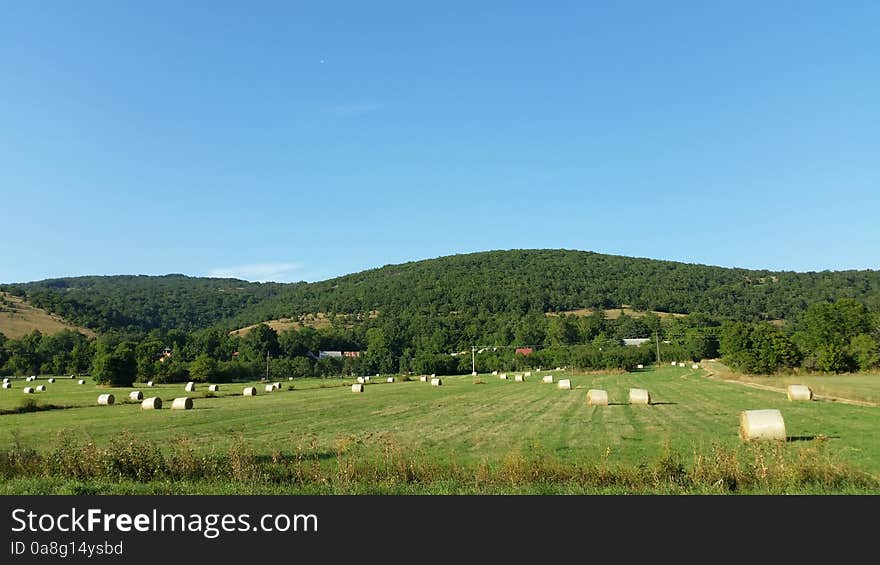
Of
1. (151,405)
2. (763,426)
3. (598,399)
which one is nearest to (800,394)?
(598,399)

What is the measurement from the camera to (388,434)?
2427 centimetres

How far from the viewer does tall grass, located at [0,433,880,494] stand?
10820 mm

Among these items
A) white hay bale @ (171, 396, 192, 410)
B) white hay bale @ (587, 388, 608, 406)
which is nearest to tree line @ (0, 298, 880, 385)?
white hay bale @ (171, 396, 192, 410)

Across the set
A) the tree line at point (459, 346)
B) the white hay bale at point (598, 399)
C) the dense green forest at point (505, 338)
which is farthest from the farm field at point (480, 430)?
the dense green forest at point (505, 338)

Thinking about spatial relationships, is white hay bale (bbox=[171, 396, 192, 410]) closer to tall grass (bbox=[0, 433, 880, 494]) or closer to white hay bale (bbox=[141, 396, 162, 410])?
white hay bale (bbox=[141, 396, 162, 410])

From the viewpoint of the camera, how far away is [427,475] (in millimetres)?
11898

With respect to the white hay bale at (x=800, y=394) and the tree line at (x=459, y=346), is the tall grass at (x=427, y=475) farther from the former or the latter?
the tree line at (x=459, y=346)

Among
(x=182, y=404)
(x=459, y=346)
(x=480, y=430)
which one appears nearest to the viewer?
(x=480, y=430)

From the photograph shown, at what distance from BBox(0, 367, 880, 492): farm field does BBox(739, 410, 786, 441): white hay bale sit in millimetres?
589

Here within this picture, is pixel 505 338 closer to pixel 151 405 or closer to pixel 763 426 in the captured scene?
pixel 151 405

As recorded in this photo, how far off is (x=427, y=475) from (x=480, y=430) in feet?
A: 45.2
